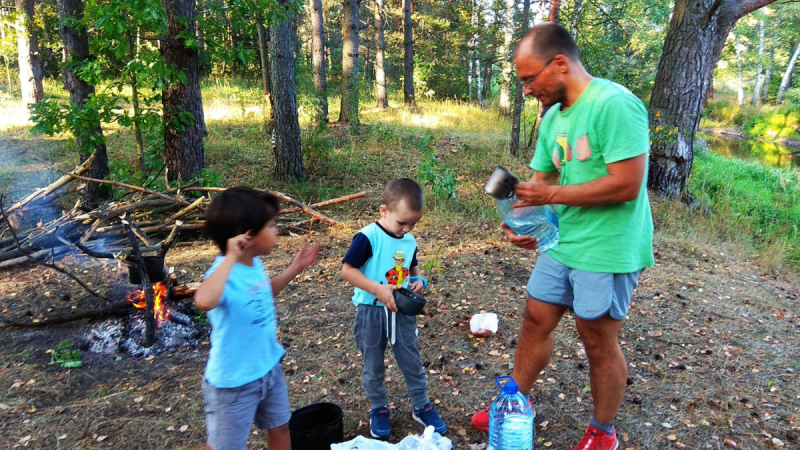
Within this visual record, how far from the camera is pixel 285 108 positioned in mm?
7910

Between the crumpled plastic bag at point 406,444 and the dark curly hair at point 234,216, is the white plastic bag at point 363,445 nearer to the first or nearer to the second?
the crumpled plastic bag at point 406,444

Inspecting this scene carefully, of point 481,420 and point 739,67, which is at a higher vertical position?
point 739,67

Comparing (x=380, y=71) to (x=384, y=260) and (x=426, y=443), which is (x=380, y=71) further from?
(x=426, y=443)

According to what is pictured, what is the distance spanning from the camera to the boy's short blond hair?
8.23ft

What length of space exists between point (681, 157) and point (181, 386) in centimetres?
792

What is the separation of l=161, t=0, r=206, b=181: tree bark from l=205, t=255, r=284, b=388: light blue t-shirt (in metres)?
4.79

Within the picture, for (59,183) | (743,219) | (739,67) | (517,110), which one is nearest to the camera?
(59,183)

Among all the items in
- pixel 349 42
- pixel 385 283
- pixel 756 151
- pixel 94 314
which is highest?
pixel 349 42

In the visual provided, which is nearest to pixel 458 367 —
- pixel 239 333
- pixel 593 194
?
pixel 593 194

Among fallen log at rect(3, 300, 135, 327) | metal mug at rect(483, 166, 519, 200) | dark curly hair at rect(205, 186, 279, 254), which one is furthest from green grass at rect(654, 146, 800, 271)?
fallen log at rect(3, 300, 135, 327)

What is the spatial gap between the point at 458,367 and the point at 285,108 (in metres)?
5.69

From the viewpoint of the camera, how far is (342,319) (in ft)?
14.2

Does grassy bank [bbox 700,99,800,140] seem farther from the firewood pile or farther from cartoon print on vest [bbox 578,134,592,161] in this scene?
cartoon print on vest [bbox 578,134,592,161]

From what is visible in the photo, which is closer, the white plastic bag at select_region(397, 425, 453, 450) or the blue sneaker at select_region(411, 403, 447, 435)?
the white plastic bag at select_region(397, 425, 453, 450)
